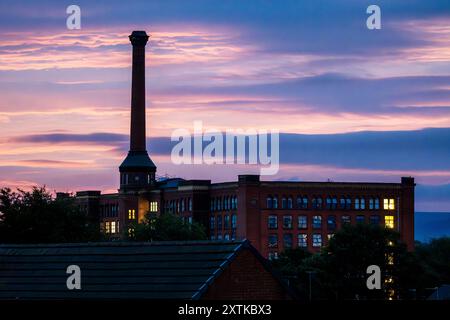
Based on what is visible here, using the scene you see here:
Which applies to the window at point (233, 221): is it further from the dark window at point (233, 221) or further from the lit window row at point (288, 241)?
the lit window row at point (288, 241)

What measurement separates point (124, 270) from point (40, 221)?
49913 mm

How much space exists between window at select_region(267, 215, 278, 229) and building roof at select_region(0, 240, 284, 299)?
151743 millimetres

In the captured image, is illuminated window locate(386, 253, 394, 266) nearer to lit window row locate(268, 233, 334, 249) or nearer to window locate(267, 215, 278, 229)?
lit window row locate(268, 233, 334, 249)

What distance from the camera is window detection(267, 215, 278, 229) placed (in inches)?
7712

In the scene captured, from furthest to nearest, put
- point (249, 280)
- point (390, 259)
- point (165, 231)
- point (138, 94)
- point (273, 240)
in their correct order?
1. point (273, 240)
2. point (138, 94)
3. point (165, 231)
4. point (390, 259)
5. point (249, 280)

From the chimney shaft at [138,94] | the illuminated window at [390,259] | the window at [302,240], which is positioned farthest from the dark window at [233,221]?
the illuminated window at [390,259]

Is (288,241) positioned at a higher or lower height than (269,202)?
lower

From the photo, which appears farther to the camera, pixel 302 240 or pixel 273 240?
pixel 302 240

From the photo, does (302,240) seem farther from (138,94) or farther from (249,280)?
(249,280)

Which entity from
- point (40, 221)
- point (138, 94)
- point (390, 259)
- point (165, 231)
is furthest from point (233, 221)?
point (40, 221)

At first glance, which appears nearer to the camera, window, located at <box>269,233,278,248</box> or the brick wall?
the brick wall

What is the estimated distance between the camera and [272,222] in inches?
7717

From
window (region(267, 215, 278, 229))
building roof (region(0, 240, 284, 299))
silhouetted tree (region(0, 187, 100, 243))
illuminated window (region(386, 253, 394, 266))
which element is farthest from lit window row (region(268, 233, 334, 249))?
building roof (region(0, 240, 284, 299))
